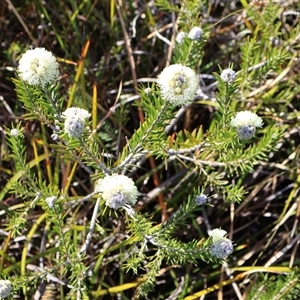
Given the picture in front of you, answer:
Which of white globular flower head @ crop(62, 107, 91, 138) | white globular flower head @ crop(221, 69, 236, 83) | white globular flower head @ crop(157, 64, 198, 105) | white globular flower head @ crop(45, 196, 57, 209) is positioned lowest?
white globular flower head @ crop(45, 196, 57, 209)

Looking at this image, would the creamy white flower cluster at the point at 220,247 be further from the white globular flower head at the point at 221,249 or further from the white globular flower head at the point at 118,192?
the white globular flower head at the point at 118,192

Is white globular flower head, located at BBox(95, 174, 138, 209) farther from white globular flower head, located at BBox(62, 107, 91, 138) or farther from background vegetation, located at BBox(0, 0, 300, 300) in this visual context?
Result: background vegetation, located at BBox(0, 0, 300, 300)

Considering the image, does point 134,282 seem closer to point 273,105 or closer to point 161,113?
A: point 161,113

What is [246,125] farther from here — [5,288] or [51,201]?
[5,288]

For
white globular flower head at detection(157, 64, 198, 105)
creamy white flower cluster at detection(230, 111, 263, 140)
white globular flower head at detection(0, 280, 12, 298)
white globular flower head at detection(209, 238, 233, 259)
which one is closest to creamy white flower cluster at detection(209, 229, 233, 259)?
white globular flower head at detection(209, 238, 233, 259)

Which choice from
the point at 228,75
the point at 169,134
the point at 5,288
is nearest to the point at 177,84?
the point at 228,75

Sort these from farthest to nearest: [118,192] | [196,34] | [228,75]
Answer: [196,34]
[228,75]
[118,192]
